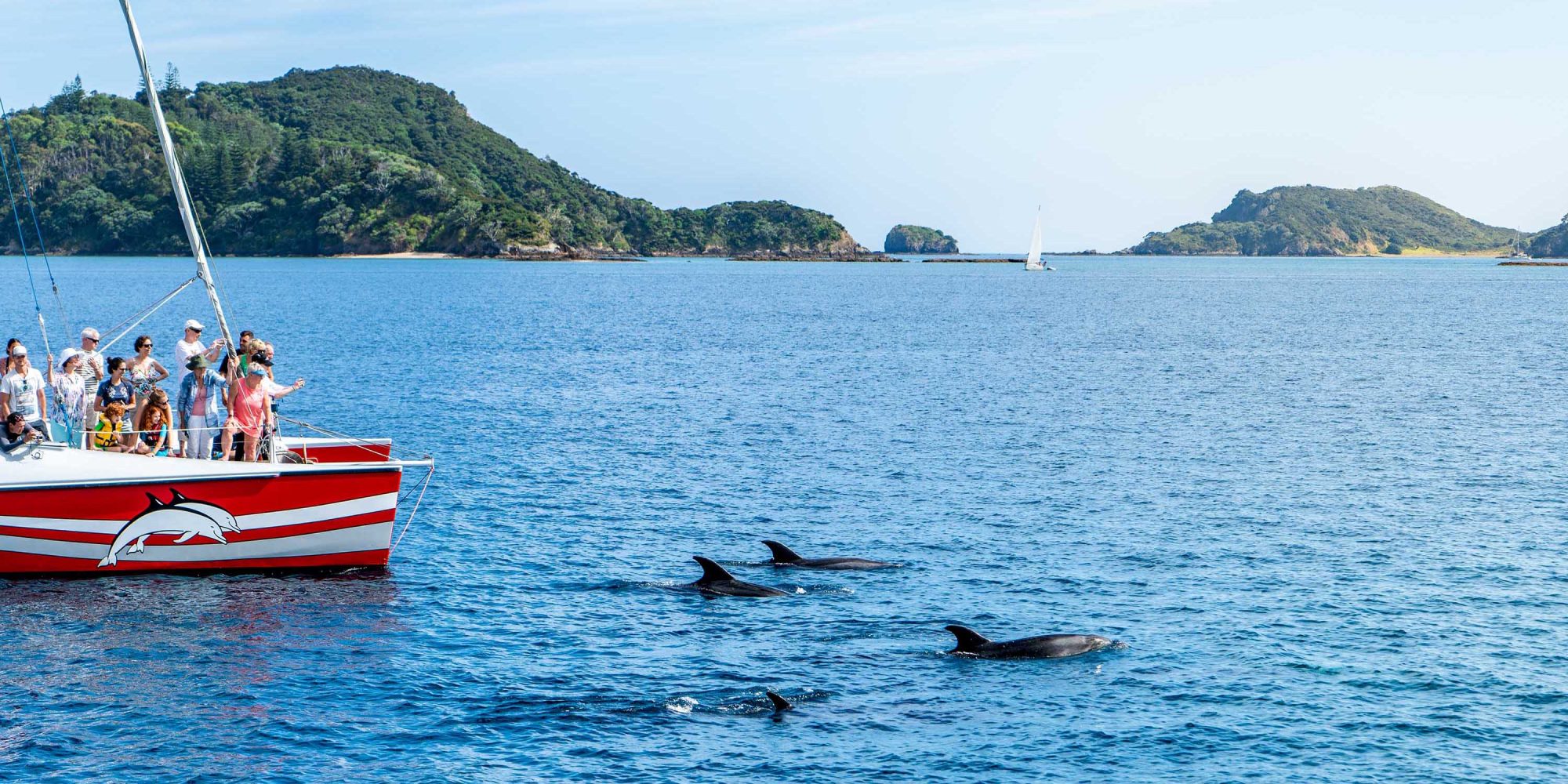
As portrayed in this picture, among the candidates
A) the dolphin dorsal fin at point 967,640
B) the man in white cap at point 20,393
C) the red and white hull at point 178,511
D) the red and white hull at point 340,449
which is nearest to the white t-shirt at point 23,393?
the man in white cap at point 20,393

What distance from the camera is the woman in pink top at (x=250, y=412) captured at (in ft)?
79.4

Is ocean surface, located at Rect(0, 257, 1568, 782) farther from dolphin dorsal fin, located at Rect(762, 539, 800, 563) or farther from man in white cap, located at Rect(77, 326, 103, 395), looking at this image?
man in white cap, located at Rect(77, 326, 103, 395)

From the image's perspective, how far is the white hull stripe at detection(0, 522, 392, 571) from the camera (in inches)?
946

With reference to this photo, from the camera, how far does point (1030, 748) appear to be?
60.7 ft

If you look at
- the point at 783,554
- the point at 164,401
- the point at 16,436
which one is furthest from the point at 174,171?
the point at 783,554

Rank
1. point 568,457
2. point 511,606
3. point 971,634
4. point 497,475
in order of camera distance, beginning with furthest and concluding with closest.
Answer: point 568,457, point 497,475, point 511,606, point 971,634

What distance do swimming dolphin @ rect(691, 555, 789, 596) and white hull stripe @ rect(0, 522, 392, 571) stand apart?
591 centimetres

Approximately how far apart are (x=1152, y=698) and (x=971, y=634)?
2.94 m

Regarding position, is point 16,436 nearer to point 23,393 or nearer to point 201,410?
point 23,393

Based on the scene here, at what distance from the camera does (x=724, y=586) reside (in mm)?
25516

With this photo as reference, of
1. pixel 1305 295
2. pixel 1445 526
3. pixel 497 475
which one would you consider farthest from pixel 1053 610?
pixel 1305 295

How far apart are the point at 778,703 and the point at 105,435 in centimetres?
1332

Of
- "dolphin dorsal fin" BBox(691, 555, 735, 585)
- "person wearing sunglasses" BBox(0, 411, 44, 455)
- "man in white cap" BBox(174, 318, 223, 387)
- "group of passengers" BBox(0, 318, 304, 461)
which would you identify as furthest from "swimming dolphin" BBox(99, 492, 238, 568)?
"dolphin dorsal fin" BBox(691, 555, 735, 585)

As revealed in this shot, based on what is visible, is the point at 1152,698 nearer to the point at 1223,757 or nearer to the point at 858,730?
the point at 1223,757
